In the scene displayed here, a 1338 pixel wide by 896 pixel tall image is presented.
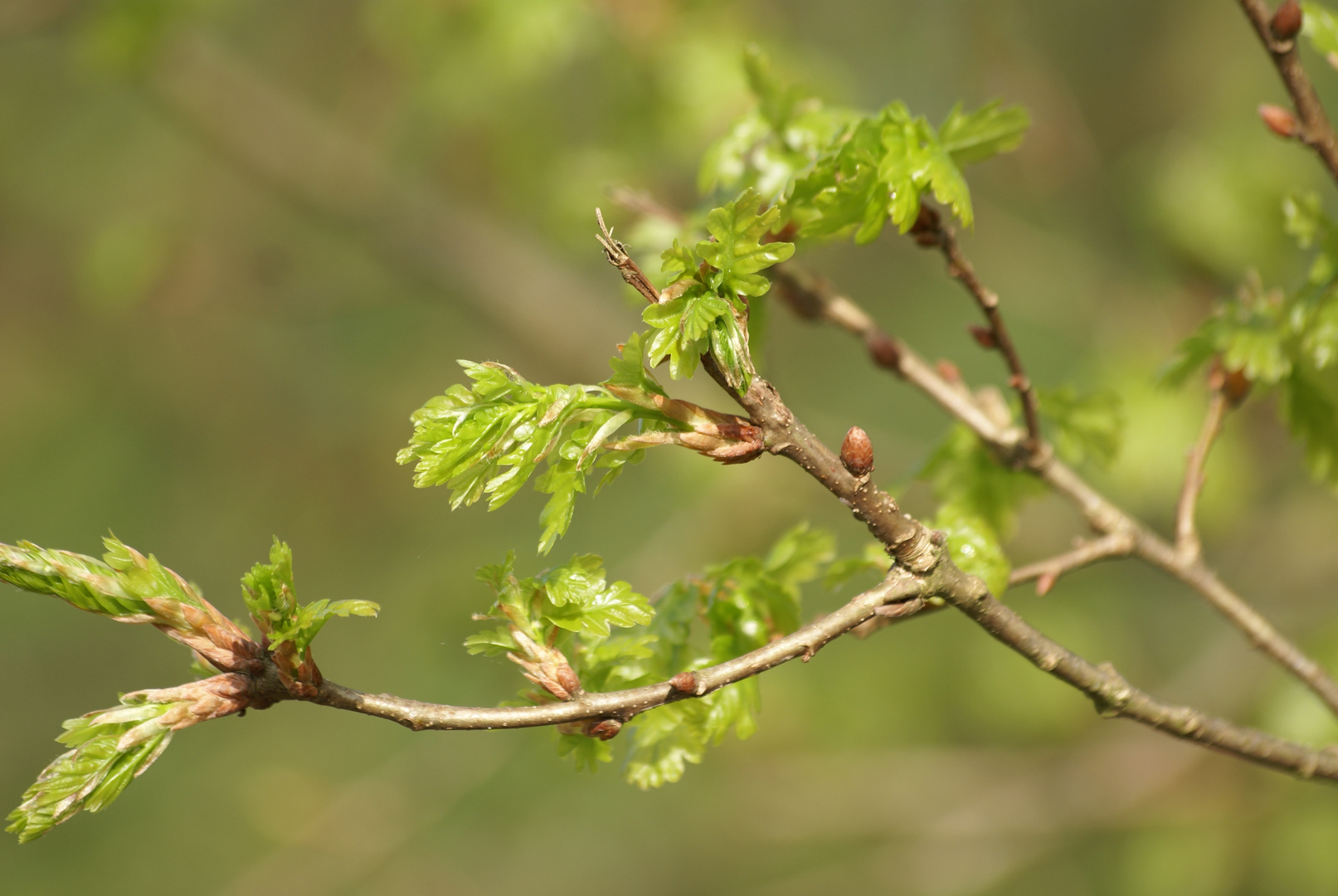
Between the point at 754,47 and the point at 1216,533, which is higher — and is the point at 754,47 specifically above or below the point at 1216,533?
below

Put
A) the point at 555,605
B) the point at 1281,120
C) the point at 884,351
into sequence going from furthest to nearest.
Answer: the point at 884,351
the point at 1281,120
the point at 555,605

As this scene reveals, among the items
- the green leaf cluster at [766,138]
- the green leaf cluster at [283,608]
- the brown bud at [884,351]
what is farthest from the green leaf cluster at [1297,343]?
the green leaf cluster at [283,608]

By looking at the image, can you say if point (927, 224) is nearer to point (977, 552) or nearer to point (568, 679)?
point (977, 552)

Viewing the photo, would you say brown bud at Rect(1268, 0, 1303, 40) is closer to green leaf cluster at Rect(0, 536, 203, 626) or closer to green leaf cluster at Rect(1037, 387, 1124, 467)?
green leaf cluster at Rect(1037, 387, 1124, 467)

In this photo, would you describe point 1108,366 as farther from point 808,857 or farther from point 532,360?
point 808,857

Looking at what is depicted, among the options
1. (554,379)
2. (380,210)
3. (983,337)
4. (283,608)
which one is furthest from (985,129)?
(380,210)

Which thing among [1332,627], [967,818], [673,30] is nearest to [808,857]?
[967,818]
